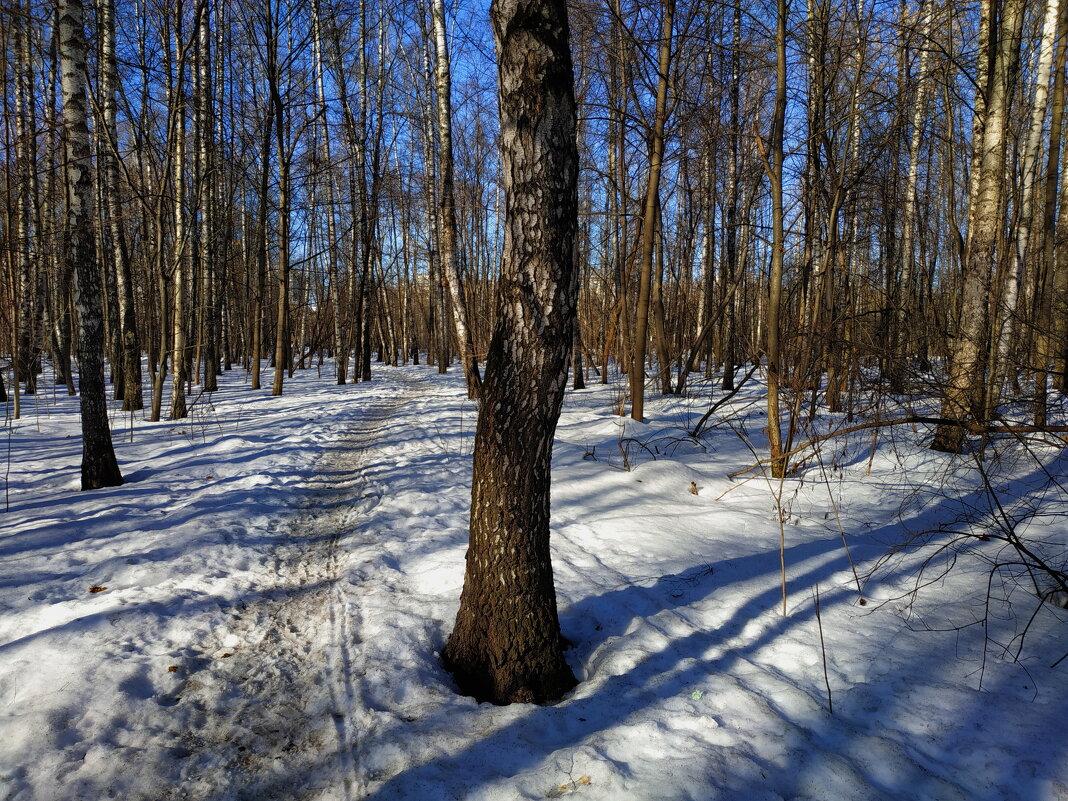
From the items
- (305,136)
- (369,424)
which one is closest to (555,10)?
(369,424)

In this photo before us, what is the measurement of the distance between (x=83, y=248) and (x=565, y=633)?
19.4ft

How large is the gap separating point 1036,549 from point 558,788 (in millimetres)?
4621

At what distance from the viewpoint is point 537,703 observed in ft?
9.98

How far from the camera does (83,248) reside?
5508mm

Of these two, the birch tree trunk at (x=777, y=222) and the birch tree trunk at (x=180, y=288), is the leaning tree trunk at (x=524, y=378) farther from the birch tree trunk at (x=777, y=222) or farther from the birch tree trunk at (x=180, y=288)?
the birch tree trunk at (x=180, y=288)

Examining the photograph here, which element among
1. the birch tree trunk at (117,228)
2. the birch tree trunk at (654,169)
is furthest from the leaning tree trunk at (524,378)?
the birch tree trunk at (117,228)

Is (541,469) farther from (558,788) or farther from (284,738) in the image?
(284,738)

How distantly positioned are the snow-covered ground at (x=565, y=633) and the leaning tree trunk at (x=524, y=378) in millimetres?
269

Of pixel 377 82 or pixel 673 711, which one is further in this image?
pixel 377 82

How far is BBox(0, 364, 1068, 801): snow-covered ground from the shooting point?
239cm

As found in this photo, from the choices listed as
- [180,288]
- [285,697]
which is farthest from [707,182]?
[285,697]

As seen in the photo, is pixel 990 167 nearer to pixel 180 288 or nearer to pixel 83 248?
pixel 83 248

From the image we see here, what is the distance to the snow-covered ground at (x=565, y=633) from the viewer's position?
94.3 inches

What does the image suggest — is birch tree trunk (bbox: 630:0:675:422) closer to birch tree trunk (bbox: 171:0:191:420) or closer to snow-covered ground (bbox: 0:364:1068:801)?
snow-covered ground (bbox: 0:364:1068:801)
